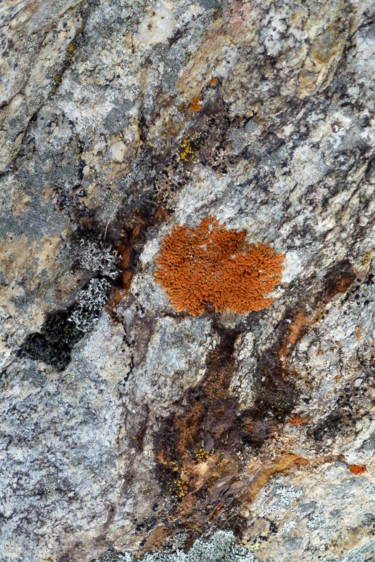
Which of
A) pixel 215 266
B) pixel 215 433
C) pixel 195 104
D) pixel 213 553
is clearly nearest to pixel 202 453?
pixel 215 433

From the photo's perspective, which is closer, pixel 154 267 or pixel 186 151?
pixel 186 151

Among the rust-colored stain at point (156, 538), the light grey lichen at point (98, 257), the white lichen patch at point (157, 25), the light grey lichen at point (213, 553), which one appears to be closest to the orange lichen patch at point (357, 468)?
the light grey lichen at point (213, 553)

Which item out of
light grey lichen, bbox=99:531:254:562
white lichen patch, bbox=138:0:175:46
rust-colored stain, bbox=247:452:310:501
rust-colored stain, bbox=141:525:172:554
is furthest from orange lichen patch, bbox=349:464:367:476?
white lichen patch, bbox=138:0:175:46

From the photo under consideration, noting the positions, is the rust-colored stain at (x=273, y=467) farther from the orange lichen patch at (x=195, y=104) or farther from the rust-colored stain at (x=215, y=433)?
the orange lichen patch at (x=195, y=104)

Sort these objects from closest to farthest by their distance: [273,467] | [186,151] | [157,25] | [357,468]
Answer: [157,25]
[186,151]
[357,468]
[273,467]

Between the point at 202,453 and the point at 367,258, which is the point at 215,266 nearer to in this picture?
the point at 367,258

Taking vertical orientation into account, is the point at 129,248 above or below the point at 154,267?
above

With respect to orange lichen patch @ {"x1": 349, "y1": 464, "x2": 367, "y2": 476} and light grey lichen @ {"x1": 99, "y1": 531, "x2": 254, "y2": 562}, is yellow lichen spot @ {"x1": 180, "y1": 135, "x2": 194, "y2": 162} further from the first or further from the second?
light grey lichen @ {"x1": 99, "y1": 531, "x2": 254, "y2": 562}
